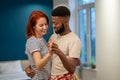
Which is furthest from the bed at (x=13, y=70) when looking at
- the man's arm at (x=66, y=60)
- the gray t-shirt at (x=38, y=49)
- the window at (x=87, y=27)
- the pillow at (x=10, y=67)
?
the man's arm at (x=66, y=60)

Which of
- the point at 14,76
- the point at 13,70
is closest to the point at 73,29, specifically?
the point at 13,70

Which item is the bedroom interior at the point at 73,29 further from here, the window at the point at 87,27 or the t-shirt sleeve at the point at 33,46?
the t-shirt sleeve at the point at 33,46

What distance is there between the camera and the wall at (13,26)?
19.0 ft

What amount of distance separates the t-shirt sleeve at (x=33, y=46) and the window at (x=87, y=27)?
147 inches

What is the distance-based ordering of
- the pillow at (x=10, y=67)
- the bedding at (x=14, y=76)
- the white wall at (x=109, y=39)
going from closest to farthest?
the white wall at (x=109, y=39) → the bedding at (x=14, y=76) → the pillow at (x=10, y=67)

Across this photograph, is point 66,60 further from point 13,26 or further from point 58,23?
point 13,26

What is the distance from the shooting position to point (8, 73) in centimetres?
519

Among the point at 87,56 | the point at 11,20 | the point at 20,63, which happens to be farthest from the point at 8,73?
the point at 87,56

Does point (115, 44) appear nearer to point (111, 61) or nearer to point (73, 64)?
point (111, 61)

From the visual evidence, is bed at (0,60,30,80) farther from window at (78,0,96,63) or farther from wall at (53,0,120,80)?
wall at (53,0,120,80)

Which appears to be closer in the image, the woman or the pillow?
the woman

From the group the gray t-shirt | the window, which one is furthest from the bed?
the gray t-shirt

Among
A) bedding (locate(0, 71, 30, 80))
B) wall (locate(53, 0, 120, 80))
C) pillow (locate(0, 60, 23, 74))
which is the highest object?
wall (locate(53, 0, 120, 80))

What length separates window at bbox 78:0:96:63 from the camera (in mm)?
5324
